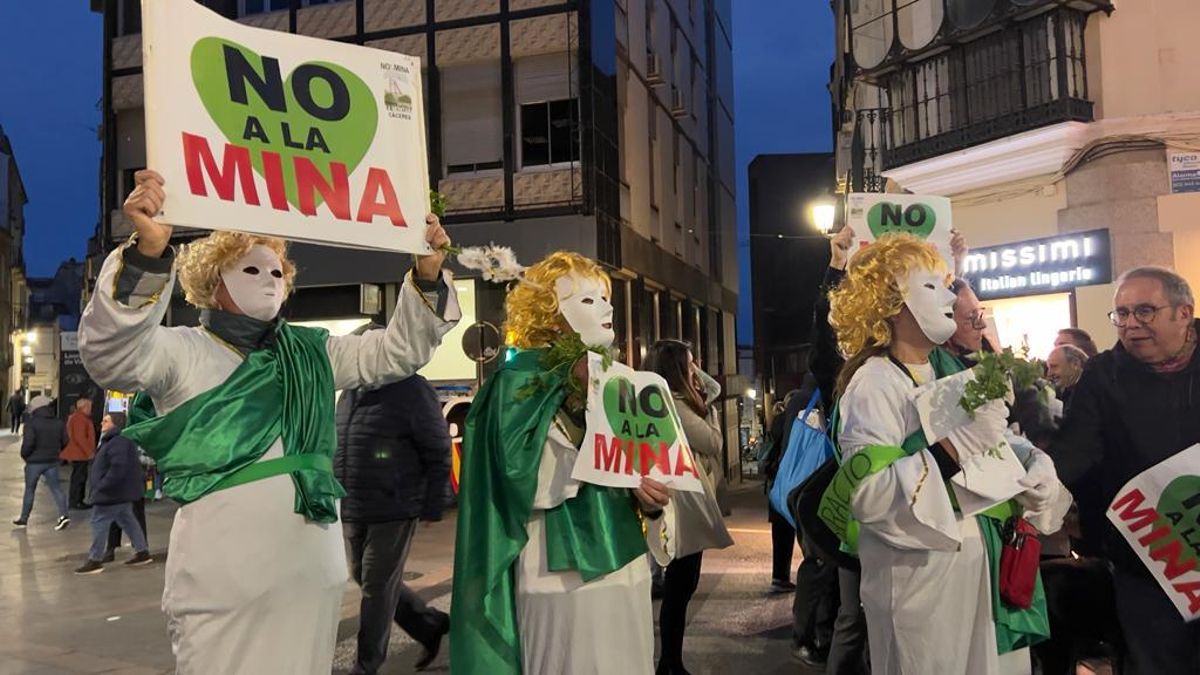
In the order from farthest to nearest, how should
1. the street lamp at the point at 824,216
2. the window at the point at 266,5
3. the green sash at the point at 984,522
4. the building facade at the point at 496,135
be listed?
the window at the point at 266,5 < the building facade at the point at 496,135 < the street lamp at the point at 824,216 < the green sash at the point at 984,522

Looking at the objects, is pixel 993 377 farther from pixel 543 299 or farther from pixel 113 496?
pixel 113 496

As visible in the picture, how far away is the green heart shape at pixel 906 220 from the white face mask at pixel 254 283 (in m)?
2.95

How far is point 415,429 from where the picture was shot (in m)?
5.50

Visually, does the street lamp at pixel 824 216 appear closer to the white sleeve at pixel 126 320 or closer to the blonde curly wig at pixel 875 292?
the blonde curly wig at pixel 875 292

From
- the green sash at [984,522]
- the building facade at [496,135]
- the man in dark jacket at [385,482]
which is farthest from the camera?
the building facade at [496,135]

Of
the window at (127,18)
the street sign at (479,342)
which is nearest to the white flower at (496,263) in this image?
the street sign at (479,342)

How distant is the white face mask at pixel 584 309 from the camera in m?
3.73

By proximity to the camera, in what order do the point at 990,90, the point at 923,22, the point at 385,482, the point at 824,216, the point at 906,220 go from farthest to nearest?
the point at 824,216 < the point at 923,22 < the point at 990,90 < the point at 385,482 < the point at 906,220

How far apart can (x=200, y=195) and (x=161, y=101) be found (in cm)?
29

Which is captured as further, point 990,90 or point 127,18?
point 127,18

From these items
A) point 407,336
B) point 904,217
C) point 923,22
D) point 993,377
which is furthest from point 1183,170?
point 407,336

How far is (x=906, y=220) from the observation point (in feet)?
15.8

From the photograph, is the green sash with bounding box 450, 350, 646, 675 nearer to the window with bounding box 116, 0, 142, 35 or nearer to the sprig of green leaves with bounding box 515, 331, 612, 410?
the sprig of green leaves with bounding box 515, 331, 612, 410

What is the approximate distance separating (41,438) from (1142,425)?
45.3ft
